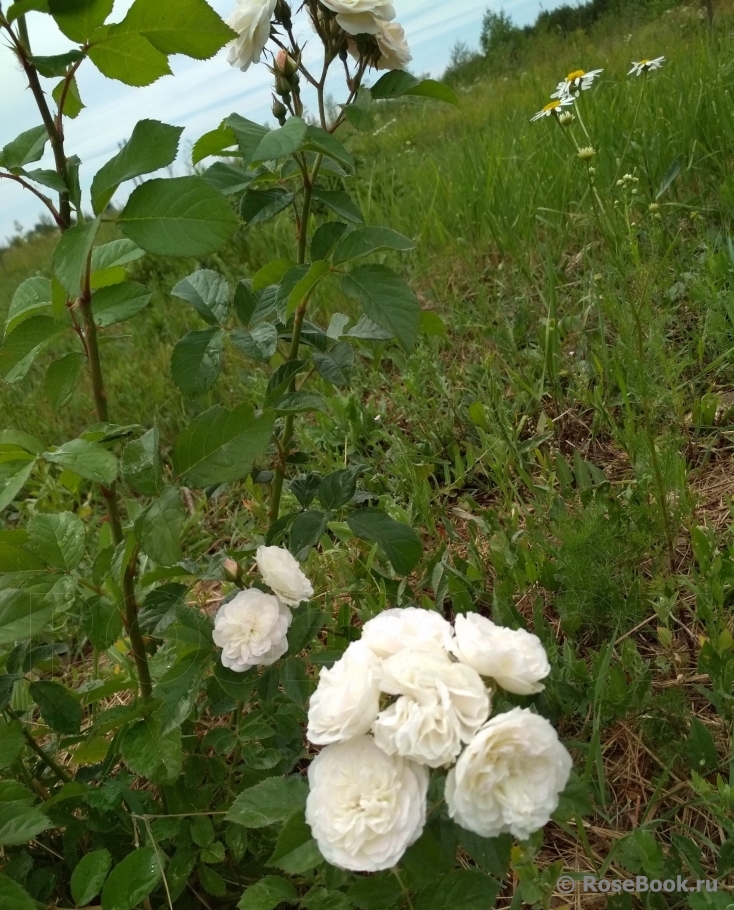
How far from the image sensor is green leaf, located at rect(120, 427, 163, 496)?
3.03 feet

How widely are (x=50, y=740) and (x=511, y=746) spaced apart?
125 centimetres

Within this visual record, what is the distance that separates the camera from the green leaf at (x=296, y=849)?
2.43ft

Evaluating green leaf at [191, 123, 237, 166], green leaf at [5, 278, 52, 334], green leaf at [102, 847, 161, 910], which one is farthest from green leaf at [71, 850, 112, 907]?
green leaf at [191, 123, 237, 166]

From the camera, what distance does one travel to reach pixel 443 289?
2.82 meters

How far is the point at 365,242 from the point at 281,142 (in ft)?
0.57

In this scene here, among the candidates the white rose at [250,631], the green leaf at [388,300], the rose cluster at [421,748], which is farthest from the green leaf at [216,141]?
the rose cluster at [421,748]

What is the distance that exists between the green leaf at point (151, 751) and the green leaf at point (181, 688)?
0.02 metres

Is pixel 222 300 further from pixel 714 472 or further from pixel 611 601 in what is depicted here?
pixel 714 472

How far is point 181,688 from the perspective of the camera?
100cm

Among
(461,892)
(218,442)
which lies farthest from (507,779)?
(218,442)

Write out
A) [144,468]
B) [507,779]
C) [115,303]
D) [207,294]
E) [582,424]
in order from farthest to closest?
[582,424], [207,294], [115,303], [144,468], [507,779]

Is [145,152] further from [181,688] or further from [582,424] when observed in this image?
[582,424]

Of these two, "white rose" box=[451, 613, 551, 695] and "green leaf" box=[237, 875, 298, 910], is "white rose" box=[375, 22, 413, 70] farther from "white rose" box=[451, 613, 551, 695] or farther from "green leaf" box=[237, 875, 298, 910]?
"green leaf" box=[237, 875, 298, 910]

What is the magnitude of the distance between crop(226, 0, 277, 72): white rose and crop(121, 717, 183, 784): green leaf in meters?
0.96
